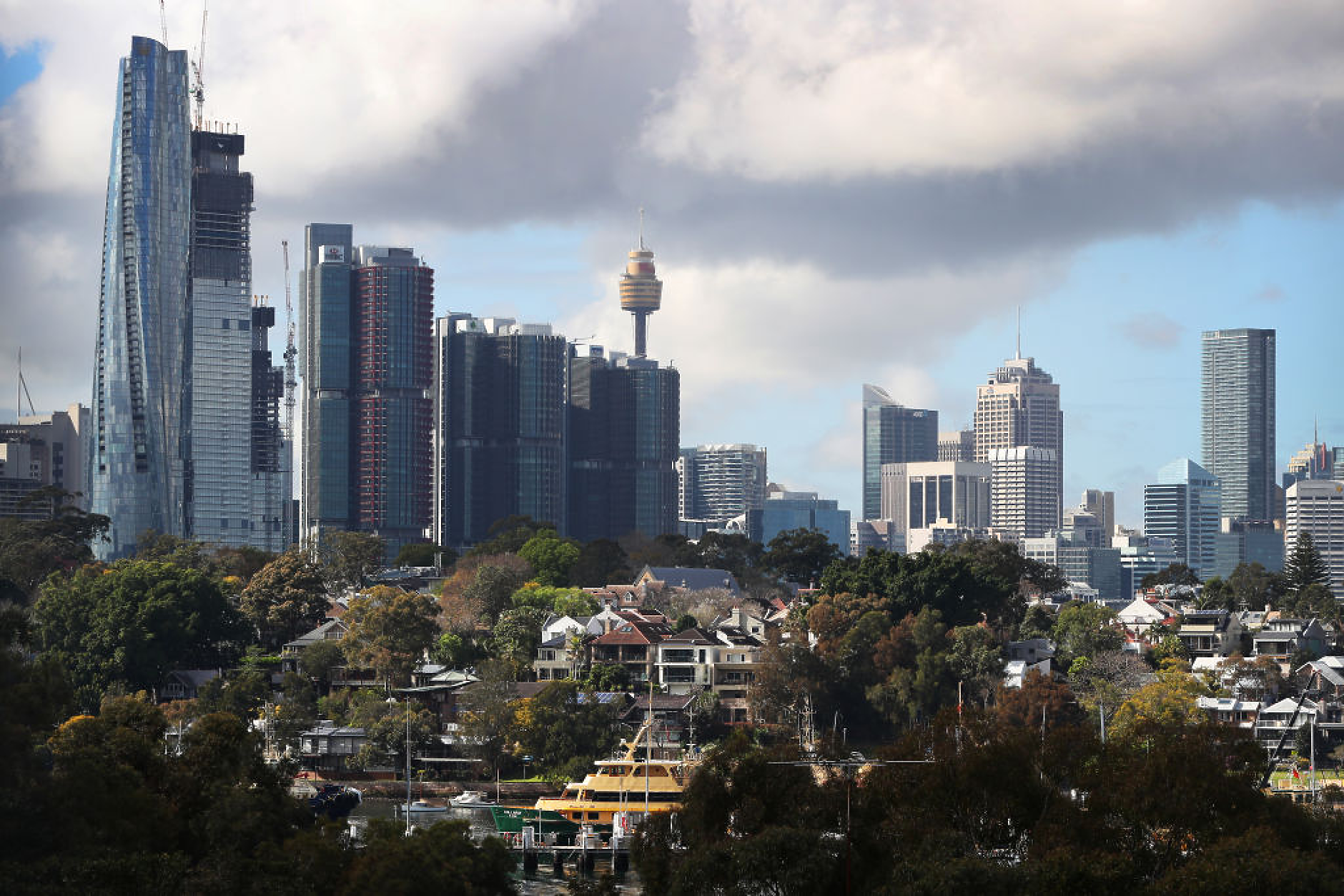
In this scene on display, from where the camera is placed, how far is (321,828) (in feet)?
129

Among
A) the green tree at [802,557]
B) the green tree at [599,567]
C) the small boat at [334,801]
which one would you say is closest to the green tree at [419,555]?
the green tree at [599,567]

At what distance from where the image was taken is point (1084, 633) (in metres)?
93.6

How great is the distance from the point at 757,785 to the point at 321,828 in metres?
8.96

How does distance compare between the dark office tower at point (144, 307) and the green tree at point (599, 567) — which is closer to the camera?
the green tree at point (599, 567)

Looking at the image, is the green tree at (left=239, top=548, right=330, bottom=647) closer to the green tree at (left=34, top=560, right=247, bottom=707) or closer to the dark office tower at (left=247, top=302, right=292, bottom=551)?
the green tree at (left=34, top=560, right=247, bottom=707)

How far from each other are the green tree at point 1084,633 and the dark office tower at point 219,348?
3633 inches

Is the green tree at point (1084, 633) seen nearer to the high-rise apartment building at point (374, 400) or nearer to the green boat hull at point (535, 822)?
the green boat hull at point (535, 822)

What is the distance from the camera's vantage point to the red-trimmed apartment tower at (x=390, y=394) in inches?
7810

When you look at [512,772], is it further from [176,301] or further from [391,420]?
[391,420]

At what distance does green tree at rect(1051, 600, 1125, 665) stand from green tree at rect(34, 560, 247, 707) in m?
39.1

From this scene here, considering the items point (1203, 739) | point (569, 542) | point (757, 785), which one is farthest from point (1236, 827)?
point (569, 542)

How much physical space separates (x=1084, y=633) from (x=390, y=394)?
116 m

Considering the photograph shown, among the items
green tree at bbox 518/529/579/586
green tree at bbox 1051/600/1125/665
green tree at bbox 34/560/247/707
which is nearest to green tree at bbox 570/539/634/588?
green tree at bbox 518/529/579/586

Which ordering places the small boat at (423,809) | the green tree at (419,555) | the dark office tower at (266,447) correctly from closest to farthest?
1. the small boat at (423,809)
2. the green tree at (419,555)
3. the dark office tower at (266,447)
